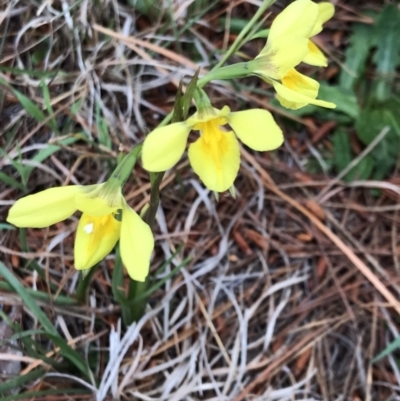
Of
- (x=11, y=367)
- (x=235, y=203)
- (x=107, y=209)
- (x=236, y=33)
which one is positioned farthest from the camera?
(x=236, y=33)

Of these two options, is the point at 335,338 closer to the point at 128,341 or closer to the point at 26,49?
the point at 128,341

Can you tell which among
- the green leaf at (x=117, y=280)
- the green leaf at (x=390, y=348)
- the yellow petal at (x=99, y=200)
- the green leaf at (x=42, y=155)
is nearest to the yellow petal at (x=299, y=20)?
the yellow petal at (x=99, y=200)

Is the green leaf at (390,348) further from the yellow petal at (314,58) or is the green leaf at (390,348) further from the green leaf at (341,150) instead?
the yellow petal at (314,58)

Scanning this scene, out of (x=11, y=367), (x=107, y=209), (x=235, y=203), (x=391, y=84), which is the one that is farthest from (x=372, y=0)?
(x=11, y=367)

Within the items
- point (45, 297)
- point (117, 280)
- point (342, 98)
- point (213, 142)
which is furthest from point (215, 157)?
point (342, 98)

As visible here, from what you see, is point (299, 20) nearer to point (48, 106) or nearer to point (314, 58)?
point (314, 58)

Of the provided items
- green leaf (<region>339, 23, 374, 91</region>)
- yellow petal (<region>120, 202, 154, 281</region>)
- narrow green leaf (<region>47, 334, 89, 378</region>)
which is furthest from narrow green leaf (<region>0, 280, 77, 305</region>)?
green leaf (<region>339, 23, 374, 91</region>)
